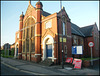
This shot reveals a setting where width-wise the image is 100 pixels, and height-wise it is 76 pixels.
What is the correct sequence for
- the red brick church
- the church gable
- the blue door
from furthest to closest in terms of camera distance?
the church gable < the blue door < the red brick church

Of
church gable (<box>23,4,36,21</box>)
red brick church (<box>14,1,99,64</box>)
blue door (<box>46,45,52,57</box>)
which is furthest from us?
church gable (<box>23,4,36,21</box>)

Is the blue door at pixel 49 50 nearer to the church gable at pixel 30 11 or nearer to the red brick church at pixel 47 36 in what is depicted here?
the red brick church at pixel 47 36

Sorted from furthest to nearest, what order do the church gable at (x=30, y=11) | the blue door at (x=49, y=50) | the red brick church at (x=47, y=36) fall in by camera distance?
the church gable at (x=30, y=11) → the blue door at (x=49, y=50) → the red brick church at (x=47, y=36)

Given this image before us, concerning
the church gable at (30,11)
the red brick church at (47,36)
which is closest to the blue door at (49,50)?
the red brick church at (47,36)

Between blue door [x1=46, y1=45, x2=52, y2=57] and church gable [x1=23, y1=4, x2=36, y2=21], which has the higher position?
church gable [x1=23, y1=4, x2=36, y2=21]

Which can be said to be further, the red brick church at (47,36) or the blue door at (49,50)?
the blue door at (49,50)

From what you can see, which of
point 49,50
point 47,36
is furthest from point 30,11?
point 49,50

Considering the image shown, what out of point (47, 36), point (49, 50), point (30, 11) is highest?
point (30, 11)

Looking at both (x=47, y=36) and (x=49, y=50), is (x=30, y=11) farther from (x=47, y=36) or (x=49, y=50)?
(x=49, y=50)

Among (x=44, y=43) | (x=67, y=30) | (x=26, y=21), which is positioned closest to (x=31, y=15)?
(x=26, y=21)

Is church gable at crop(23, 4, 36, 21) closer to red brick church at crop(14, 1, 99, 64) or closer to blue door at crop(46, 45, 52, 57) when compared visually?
red brick church at crop(14, 1, 99, 64)

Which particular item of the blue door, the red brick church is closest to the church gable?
the red brick church

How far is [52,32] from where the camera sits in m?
16.6

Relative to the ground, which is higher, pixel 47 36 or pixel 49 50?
pixel 47 36
